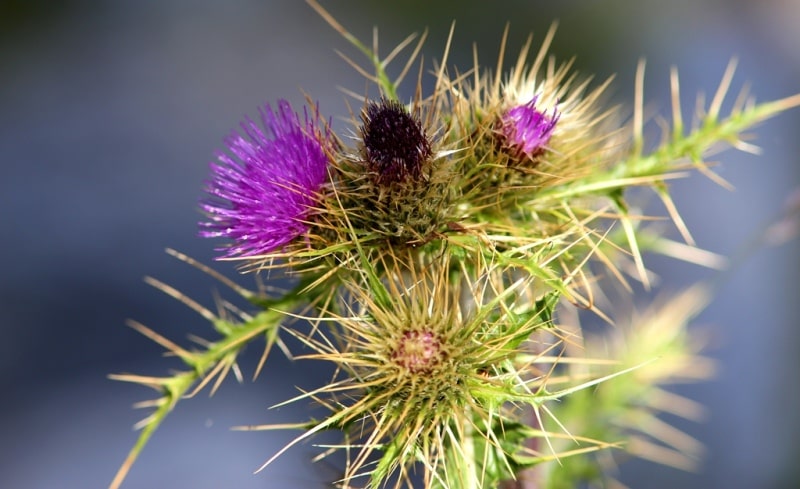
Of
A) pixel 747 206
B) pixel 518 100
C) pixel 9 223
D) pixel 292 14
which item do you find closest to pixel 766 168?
pixel 747 206

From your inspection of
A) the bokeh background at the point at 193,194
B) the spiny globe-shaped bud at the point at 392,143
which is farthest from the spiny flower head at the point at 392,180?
the bokeh background at the point at 193,194

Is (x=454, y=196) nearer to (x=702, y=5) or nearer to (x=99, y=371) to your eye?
(x=99, y=371)

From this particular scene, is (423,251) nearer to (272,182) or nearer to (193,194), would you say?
(272,182)

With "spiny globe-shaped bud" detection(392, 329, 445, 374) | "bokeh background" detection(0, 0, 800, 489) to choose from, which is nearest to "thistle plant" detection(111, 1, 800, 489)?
"spiny globe-shaped bud" detection(392, 329, 445, 374)

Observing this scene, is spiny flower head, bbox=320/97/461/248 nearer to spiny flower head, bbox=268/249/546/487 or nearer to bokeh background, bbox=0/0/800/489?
spiny flower head, bbox=268/249/546/487

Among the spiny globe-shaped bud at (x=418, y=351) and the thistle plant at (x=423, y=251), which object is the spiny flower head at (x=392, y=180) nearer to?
the thistle plant at (x=423, y=251)

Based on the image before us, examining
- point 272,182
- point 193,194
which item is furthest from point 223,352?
point 193,194
